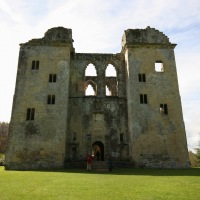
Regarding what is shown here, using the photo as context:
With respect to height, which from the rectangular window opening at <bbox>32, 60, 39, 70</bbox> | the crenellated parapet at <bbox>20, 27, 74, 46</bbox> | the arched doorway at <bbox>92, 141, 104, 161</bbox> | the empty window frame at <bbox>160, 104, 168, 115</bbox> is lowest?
the arched doorway at <bbox>92, 141, 104, 161</bbox>

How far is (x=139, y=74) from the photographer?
81.6ft

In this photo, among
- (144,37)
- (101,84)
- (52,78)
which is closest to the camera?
(52,78)

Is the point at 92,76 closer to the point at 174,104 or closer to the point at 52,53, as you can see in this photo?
the point at 52,53

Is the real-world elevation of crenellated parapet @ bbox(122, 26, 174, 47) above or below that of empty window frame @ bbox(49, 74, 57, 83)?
above

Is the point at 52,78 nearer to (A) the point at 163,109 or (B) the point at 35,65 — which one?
(B) the point at 35,65

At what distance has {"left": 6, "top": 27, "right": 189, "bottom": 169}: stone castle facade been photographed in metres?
22.0

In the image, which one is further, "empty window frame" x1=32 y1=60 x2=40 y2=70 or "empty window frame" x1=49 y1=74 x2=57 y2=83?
"empty window frame" x1=32 y1=60 x2=40 y2=70

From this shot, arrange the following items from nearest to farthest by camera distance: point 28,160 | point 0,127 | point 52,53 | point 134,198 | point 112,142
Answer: point 134,198 < point 28,160 < point 112,142 < point 52,53 < point 0,127

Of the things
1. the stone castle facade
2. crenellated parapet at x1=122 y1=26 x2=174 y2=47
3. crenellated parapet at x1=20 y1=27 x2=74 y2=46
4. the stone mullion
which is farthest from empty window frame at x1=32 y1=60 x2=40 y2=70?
crenellated parapet at x1=122 y1=26 x2=174 y2=47

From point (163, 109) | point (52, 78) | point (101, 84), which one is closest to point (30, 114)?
point (52, 78)

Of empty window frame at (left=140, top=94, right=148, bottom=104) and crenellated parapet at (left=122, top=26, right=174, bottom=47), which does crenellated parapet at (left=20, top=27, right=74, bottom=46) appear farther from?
empty window frame at (left=140, top=94, right=148, bottom=104)

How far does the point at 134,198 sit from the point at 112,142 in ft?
53.4

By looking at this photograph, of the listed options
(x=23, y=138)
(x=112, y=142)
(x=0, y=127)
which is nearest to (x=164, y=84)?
(x=112, y=142)

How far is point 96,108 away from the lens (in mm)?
24578
